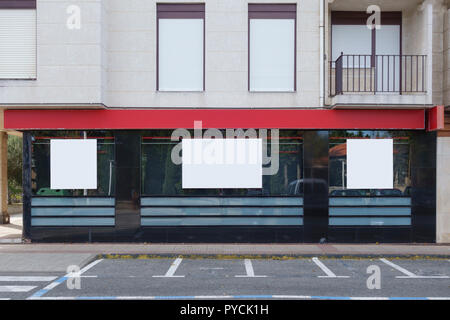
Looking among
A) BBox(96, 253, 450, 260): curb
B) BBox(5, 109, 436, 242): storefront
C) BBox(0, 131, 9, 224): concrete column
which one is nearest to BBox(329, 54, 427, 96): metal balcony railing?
BBox(5, 109, 436, 242): storefront

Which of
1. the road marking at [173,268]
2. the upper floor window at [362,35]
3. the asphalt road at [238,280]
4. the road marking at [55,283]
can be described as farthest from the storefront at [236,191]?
the road marking at [55,283]

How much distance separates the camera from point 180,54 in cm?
1232

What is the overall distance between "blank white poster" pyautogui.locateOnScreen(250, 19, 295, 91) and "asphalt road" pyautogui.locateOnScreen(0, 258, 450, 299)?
16.4 feet

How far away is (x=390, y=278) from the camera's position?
8.31 m

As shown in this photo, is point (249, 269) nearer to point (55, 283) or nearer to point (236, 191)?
point (236, 191)

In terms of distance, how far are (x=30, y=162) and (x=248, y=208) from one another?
6156 mm

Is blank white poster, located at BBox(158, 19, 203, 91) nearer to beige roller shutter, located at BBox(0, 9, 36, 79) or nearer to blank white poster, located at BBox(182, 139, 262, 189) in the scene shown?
blank white poster, located at BBox(182, 139, 262, 189)

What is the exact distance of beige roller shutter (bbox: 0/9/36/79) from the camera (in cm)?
1188

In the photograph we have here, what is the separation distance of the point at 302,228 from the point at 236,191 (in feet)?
6.89

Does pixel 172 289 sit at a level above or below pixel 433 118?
below

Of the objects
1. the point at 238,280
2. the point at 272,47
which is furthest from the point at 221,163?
the point at 238,280

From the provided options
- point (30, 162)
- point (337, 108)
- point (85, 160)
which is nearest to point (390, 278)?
point (337, 108)

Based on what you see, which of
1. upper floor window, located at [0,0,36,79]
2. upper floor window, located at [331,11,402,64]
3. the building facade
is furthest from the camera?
upper floor window, located at [331,11,402,64]

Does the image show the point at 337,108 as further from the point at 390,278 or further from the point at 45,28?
the point at 45,28
